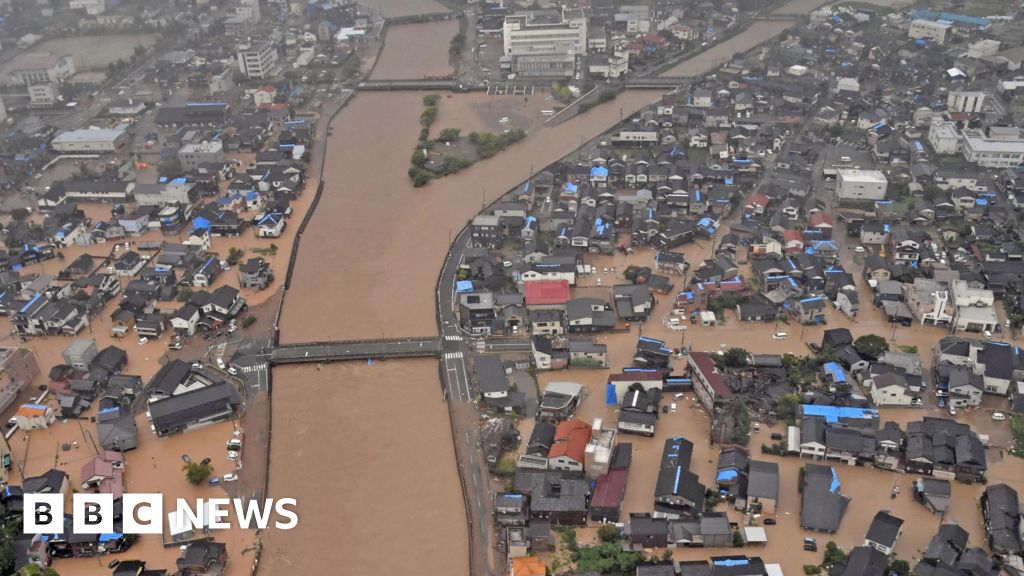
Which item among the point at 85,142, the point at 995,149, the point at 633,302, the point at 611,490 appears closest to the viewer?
the point at 611,490

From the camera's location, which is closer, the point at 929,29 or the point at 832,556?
the point at 832,556

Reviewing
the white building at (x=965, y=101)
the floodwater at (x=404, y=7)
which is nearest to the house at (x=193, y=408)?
the white building at (x=965, y=101)

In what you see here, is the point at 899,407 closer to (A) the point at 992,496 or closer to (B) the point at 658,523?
(A) the point at 992,496

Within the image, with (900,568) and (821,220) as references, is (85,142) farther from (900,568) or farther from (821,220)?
(900,568)

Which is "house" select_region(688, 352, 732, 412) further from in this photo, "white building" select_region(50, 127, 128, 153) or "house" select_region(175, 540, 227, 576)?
"white building" select_region(50, 127, 128, 153)

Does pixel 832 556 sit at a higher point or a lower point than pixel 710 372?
lower

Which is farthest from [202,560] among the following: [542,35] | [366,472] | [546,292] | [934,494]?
[542,35]

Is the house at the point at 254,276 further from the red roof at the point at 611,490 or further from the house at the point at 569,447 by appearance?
the red roof at the point at 611,490
